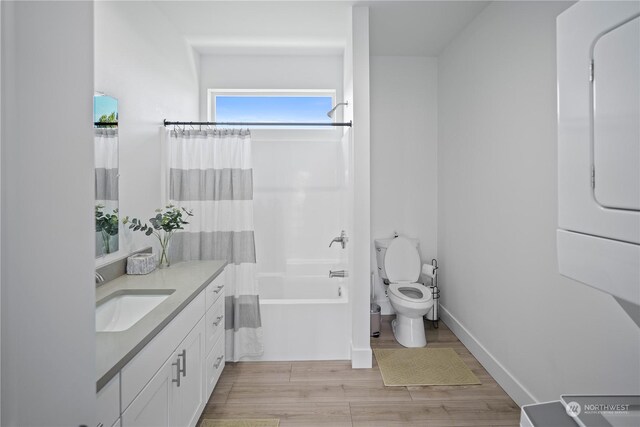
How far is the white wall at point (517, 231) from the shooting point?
1.53 metres

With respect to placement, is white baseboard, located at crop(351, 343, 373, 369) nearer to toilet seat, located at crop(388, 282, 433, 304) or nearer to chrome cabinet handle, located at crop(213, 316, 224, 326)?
toilet seat, located at crop(388, 282, 433, 304)

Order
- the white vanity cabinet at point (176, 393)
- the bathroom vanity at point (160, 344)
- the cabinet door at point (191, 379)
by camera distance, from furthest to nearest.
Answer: the cabinet door at point (191, 379)
the white vanity cabinet at point (176, 393)
the bathroom vanity at point (160, 344)

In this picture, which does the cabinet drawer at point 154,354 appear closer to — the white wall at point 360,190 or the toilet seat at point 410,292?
the white wall at point 360,190

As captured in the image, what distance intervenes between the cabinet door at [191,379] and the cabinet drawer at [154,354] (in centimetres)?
7

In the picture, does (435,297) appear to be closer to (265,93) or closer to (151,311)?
(151,311)

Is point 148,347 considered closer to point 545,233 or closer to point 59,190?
point 59,190

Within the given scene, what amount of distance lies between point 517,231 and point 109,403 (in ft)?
7.45

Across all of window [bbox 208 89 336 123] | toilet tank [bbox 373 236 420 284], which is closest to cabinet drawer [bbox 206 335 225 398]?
toilet tank [bbox 373 236 420 284]

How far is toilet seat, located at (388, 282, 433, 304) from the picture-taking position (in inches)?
108

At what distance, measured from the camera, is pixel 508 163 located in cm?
217

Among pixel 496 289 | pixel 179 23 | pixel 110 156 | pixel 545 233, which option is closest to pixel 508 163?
pixel 545 233

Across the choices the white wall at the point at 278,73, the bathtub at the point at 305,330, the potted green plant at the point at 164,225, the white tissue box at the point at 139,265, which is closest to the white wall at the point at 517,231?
the bathtub at the point at 305,330

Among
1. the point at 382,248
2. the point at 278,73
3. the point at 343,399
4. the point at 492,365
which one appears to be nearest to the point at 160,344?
the point at 343,399

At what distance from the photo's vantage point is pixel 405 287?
304cm
